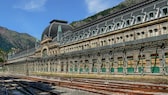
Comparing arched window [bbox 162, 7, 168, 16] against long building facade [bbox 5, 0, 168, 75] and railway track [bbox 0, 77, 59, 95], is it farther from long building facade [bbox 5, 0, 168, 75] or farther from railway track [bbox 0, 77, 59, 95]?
railway track [bbox 0, 77, 59, 95]

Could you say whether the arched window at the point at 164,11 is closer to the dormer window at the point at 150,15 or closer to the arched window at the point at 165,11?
the arched window at the point at 165,11

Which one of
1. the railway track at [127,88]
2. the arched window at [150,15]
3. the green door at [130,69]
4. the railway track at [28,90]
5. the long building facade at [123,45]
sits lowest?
the railway track at [28,90]

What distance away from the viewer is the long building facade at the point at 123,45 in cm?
4034

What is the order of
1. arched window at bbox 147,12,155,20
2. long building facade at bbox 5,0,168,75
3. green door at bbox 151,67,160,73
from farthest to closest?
arched window at bbox 147,12,155,20, long building facade at bbox 5,0,168,75, green door at bbox 151,67,160,73

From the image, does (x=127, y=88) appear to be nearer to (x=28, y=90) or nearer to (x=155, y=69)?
(x=28, y=90)

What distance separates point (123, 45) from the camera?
46281 mm

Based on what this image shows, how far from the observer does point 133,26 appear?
56.4m

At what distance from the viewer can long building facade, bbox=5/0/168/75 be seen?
4034 centimetres

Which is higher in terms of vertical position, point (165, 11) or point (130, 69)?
point (165, 11)

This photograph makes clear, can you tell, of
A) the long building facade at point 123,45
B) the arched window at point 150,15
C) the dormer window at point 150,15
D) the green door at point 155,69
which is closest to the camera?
the green door at point 155,69

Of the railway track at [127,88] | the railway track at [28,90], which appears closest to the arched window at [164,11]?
the railway track at [127,88]

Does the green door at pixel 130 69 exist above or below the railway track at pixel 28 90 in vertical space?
above

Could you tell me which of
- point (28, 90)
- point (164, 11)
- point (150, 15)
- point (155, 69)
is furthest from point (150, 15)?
point (28, 90)

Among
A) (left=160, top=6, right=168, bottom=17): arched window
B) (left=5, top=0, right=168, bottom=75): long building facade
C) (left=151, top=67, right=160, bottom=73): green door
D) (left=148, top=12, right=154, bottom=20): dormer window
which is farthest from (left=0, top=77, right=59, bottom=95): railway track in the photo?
(left=148, top=12, right=154, bottom=20): dormer window
